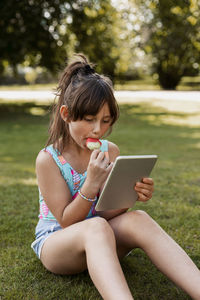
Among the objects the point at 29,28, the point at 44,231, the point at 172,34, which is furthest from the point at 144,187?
the point at 172,34

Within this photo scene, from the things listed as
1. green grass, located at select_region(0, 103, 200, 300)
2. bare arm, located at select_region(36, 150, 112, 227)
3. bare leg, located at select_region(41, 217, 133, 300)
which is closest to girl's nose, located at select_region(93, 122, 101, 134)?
bare arm, located at select_region(36, 150, 112, 227)

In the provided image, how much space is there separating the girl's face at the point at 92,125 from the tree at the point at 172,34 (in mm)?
13148

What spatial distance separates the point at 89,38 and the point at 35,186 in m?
13.4

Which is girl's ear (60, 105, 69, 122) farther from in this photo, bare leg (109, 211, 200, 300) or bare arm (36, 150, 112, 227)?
bare leg (109, 211, 200, 300)

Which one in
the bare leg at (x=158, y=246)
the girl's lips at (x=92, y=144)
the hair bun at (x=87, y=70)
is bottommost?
the bare leg at (x=158, y=246)

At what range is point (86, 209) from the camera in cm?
233

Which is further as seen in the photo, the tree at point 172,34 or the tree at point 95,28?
the tree at point 95,28

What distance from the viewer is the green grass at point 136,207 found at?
249 centimetres

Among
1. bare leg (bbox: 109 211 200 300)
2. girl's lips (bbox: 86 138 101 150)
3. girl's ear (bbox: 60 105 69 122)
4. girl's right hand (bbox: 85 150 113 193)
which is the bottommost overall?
bare leg (bbox: 109 211 200 300)

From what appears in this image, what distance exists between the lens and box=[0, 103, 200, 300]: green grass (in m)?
2.49

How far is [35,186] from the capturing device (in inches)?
203

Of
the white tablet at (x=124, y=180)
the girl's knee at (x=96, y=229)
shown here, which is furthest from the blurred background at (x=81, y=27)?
the girl's knee at (x=96, y=229)

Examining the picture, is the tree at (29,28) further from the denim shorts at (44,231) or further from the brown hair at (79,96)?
the denim shorts at (44,231)

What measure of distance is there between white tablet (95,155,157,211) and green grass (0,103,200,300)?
57cm
